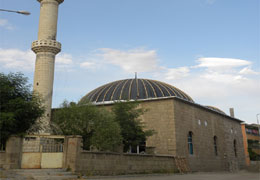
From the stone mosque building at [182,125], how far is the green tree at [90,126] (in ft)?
15.9

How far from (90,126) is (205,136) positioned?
668 inches

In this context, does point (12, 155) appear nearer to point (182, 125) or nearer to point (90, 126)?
point (90, 126)

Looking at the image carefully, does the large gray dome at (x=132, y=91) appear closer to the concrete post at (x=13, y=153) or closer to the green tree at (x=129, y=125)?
the green tree at (x=129, y=125)

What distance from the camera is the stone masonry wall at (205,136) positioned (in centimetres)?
3083

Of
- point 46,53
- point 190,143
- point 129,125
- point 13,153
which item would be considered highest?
point 46,53

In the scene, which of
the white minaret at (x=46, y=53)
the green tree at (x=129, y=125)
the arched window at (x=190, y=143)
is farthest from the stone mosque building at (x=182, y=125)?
the white minaret at (x=46, y=53)

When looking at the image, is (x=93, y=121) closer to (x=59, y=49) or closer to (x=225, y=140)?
(x=59, y=49)

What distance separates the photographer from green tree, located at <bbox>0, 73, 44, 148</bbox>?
56.4ft

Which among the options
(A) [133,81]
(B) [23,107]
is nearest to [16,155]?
(B) [23,107]

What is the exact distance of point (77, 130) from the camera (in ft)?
83.6

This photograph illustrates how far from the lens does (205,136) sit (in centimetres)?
3528

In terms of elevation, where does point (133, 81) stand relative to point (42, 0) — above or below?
below

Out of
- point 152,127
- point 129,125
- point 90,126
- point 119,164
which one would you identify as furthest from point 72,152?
point 152,127

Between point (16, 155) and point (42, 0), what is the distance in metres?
20.8
